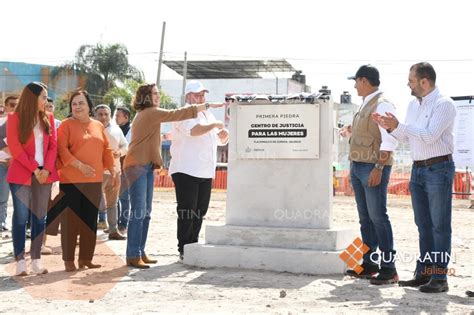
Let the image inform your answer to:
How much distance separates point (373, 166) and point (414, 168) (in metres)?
0.46

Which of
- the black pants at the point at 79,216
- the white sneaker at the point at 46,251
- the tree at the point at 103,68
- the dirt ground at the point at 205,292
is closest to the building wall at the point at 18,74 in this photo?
the tree at the point at 103,68

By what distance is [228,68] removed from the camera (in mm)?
68438

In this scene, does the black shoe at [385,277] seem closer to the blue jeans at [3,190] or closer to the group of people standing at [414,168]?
the group of people standing at [414,168]

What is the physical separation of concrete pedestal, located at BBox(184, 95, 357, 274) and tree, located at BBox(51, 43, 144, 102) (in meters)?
44.4

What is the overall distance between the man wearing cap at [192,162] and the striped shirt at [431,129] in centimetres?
251

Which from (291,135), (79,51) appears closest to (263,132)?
(291,135)

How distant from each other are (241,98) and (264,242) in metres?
1.63

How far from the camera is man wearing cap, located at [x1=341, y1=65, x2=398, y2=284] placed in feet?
22.3

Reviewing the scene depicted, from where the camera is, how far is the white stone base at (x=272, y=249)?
7.24 meters

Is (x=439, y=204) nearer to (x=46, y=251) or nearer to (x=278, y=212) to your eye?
(x=278, y=212)

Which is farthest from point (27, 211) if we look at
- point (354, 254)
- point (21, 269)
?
point (354, 254)

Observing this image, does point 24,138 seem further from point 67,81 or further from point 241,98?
point 67,81

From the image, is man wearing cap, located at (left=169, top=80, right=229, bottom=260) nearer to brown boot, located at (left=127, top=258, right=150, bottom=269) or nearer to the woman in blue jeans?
the woman in blue jeans

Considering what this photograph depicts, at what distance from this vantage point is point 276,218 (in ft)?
25.5
